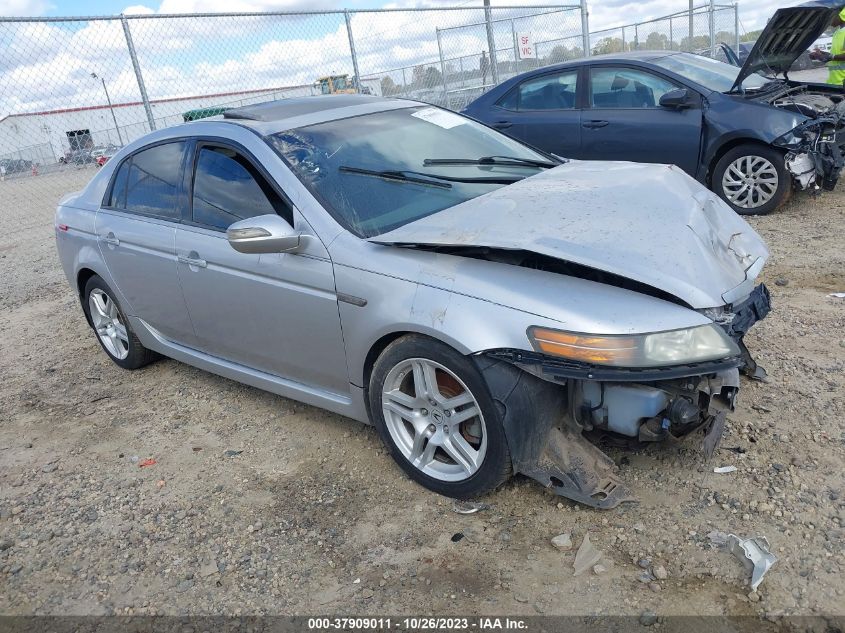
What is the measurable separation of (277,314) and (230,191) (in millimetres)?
739

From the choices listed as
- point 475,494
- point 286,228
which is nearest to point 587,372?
point 475,494

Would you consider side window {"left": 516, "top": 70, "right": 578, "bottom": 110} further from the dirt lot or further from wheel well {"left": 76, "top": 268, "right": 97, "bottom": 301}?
wheel well {"left": 76, "top": 268, "right": 97, "bottom": 301}

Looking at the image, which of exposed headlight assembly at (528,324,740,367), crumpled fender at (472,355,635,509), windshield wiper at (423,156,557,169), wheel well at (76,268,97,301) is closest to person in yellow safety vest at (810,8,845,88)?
windshield wiper at (423,156,557,169)

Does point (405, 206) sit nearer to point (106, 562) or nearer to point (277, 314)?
point (277, 314)

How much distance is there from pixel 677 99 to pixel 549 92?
1.47m

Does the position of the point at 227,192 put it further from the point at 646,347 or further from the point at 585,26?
the point at 585,26

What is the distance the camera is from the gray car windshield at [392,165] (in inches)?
126

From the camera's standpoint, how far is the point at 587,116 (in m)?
7.34

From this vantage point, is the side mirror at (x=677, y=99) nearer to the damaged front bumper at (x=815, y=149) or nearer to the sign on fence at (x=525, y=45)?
the damaged front bumper at (x=815, y=149)

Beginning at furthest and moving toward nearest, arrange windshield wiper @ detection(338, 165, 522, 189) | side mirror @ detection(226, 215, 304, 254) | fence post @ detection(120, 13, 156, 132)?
1. fence post @ detection(120, 13, 156, 132)
2. windshield wiper @ detection(338, 165, 522, 189)
3. side mirror @ detection(226, 215, 304, 254)

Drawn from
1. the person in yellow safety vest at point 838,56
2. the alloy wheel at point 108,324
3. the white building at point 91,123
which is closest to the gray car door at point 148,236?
the alloy wheel at point 108,324

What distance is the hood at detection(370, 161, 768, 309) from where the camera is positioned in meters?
2.54

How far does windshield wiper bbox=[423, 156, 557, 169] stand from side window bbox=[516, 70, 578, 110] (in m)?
3.85

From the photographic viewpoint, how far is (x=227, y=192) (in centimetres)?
358
